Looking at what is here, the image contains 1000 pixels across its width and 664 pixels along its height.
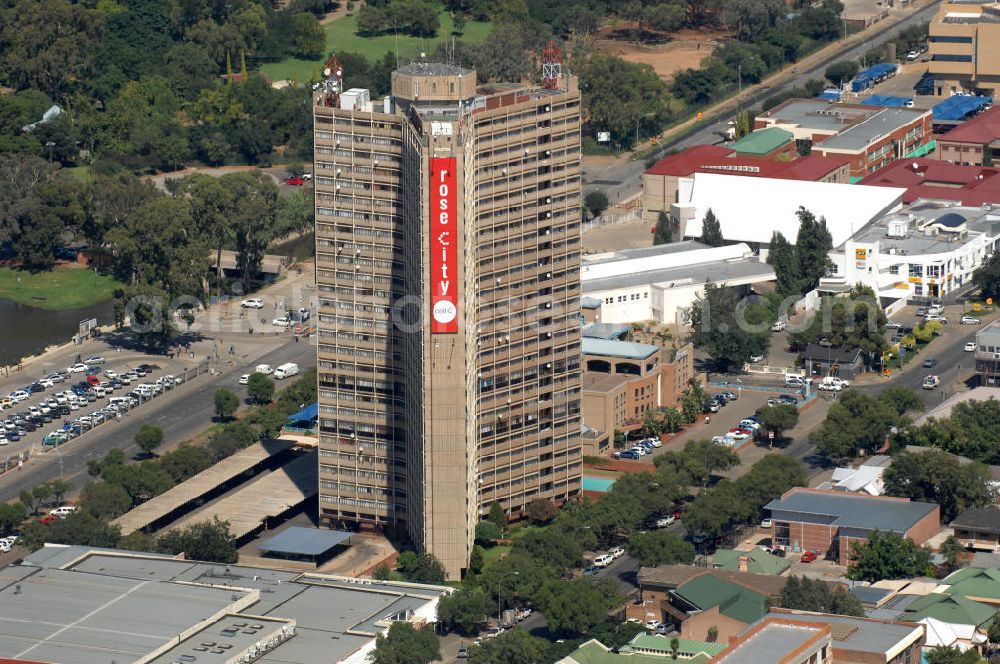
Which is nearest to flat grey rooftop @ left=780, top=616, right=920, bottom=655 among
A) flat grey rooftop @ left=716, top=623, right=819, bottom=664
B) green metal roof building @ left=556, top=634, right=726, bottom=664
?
flat grey rooftop @ left=716, top=623, right=819, bottom=664

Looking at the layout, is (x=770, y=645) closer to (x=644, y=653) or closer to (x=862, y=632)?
(x=862, y=632)

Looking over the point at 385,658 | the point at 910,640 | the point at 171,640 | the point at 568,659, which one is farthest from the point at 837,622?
the point at 171,640

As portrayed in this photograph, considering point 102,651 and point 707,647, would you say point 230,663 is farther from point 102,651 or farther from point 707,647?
point 707,647

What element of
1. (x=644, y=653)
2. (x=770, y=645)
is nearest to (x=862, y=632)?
(x=770, y=645)

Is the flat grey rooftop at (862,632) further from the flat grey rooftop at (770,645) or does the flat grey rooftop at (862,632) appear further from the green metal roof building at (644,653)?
the green metal roof building at (644,653)

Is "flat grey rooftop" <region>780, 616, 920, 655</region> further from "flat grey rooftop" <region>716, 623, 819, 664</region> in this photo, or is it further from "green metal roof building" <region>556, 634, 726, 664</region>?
"green metal roof building" <region>556, 634, 726, 664</region>
